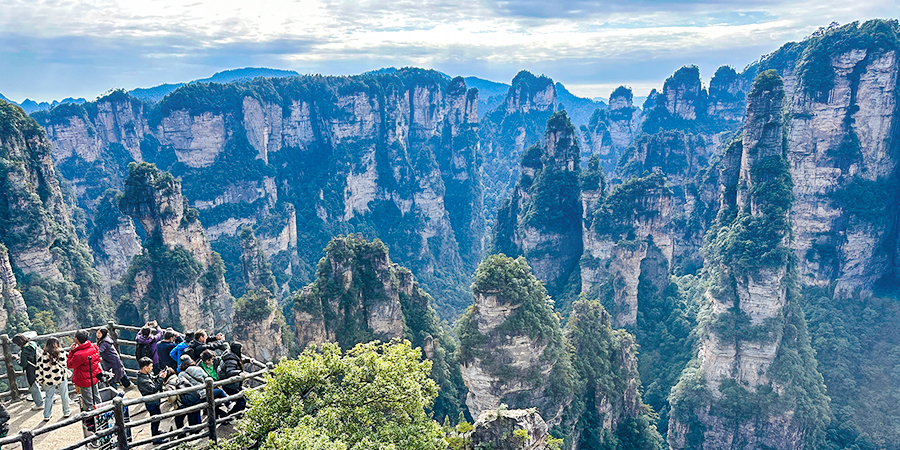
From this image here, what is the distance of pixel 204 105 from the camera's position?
93.1m

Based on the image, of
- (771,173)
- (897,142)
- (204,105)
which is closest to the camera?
(771,173)

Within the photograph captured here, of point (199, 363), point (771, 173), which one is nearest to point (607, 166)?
point (771, 173)

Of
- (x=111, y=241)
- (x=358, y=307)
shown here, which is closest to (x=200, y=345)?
(x=358, y=307)

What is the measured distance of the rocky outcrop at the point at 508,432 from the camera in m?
23.2

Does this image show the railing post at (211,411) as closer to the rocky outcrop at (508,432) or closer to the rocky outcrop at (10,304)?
the rocky outcrop at (508,432)

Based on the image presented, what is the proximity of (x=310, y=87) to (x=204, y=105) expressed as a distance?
968 inches

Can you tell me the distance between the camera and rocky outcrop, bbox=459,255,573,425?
36.9m

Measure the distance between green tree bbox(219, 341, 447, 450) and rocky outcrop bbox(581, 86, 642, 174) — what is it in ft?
463

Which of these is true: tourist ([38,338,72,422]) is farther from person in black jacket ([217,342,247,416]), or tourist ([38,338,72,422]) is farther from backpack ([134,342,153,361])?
person in black jacket ([217,342,247,416])

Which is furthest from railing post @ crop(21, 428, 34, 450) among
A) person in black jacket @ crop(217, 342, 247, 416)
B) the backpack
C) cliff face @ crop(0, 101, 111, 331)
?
cliff face @ crop(0, 101, 111, 331)

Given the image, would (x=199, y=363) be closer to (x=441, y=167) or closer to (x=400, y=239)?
(x=400, y=239)

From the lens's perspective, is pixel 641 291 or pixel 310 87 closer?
pixel 641 291

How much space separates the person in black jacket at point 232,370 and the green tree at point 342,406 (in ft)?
3.20

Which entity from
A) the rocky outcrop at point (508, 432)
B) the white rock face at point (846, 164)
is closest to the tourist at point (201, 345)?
the rocky outcrop at point (508, 432)
